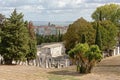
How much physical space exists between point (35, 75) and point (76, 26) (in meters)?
25.6

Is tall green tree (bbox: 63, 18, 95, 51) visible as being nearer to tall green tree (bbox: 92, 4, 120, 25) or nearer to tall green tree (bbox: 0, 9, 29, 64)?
tall green tree (bbox: 0, 9, 29, 64)

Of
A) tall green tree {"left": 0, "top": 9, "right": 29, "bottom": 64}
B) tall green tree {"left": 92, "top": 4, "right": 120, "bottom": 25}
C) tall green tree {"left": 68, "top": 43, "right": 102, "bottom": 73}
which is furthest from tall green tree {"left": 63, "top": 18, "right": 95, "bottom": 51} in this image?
tall green tree {"left": 92, "top": 4, "right": 120, "bottom": 25}

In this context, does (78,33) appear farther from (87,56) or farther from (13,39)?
(87,56)

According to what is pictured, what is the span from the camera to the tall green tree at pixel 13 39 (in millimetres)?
37375

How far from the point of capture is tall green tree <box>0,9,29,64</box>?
123ft

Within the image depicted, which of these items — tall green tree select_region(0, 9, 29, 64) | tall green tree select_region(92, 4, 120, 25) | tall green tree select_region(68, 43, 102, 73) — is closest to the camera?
tall green tree select_region(68, 43, 102, 73)

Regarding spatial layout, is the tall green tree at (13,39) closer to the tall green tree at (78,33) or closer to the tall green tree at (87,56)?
the tall green tree at (87,56)

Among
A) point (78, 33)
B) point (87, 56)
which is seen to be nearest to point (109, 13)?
point (78, 33)

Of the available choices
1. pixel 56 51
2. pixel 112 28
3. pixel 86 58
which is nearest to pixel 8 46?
pixel 86 58

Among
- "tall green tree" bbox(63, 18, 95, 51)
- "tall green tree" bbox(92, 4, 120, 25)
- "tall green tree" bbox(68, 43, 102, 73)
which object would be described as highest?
"tall green tree" bbox(92, 4, 120, 25)

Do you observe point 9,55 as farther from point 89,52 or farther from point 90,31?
point 90,31

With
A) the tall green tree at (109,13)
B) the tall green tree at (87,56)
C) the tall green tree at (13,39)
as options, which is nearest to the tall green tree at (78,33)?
the tall green tree at (13,39)

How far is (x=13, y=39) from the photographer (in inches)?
1484

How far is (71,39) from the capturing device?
5175 cm
